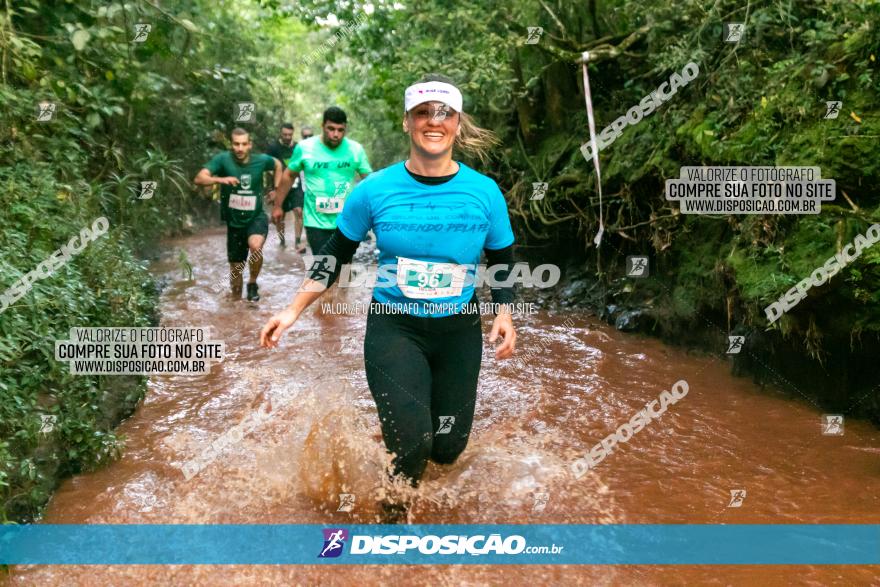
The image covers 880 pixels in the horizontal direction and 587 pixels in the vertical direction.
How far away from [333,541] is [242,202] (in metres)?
5.26

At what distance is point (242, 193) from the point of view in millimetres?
8039

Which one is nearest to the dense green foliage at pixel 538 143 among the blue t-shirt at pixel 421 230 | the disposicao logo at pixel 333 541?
the disposicao logo at pixel 333 541

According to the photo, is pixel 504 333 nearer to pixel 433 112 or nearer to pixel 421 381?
pixel 421 381

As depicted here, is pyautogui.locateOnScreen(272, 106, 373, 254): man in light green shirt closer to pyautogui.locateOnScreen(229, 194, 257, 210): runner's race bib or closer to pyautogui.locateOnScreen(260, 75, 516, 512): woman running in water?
pyautogui.locateOnScreen(229, 194, 257, 210): runner's race bib

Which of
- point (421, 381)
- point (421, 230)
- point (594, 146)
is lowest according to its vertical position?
point (421, 381)

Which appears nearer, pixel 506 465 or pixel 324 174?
pixel 506 465

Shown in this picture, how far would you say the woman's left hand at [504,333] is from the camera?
3570 mm

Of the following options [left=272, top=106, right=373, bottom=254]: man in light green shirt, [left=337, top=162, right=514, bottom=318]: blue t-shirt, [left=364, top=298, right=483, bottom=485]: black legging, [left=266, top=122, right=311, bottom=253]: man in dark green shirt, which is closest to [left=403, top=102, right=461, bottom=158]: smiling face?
[left=337, top=162, right=514, bottom=318]: blue t-shirt

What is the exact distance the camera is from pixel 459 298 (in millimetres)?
3457

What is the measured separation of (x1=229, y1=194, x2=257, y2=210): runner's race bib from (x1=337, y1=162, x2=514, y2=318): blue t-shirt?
16.2 ft

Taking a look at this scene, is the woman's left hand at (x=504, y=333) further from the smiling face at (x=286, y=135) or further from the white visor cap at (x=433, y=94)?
the smiling face at (x=286, y=135)

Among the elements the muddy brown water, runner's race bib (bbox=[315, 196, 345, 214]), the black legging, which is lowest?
the muddy brown water

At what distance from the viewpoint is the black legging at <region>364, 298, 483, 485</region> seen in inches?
131

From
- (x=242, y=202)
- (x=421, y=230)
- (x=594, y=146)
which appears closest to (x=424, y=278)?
(x=421, y=230)
